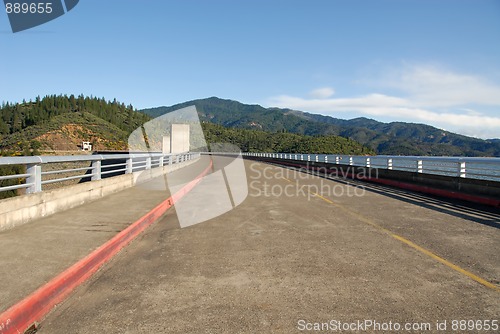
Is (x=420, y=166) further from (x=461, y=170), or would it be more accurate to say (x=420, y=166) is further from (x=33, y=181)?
(x=33, y=181)

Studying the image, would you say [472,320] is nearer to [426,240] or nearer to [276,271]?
[276,271]

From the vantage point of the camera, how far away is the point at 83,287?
201 inches

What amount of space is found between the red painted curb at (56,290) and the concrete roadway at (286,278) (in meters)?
0.14

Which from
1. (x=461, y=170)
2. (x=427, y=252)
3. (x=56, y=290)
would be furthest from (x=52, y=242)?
(x=461, y=170)

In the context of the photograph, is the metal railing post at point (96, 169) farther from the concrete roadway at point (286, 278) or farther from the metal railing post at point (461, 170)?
the metal railing post at point (461, 170)

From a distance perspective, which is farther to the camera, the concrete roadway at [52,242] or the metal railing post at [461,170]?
the metal railing post at [461,170]

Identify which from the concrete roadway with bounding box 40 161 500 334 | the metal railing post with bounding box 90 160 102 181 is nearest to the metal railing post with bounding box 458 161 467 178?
the concrete roadway with bounding box 40 161 500 334

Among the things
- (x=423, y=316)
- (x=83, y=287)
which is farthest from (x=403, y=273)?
(x=83, y=287)

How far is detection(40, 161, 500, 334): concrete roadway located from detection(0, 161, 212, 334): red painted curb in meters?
0.14

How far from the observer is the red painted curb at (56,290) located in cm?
380

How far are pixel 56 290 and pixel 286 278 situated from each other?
3.09m

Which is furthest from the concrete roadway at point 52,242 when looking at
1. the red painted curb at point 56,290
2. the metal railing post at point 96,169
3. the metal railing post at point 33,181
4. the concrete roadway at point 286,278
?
the metal railing post at point 96,169

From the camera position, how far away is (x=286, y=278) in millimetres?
5359

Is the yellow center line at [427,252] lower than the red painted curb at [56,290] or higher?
lower
